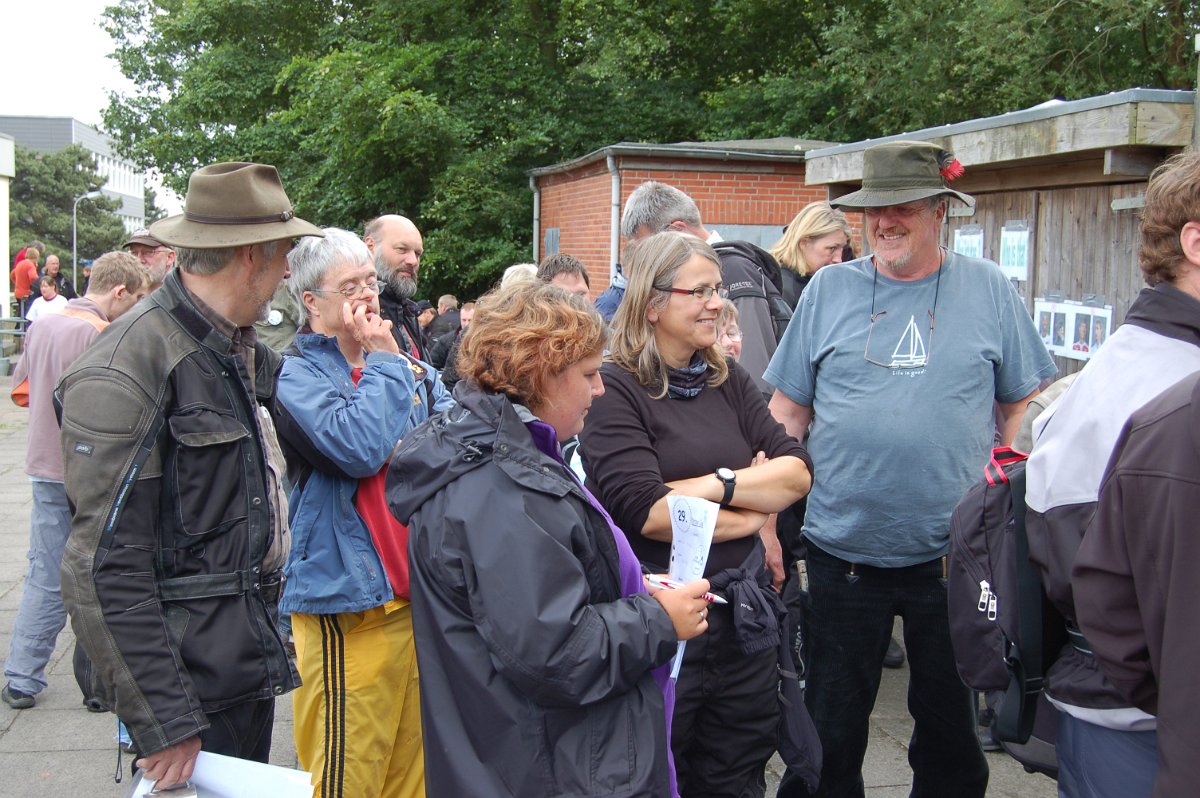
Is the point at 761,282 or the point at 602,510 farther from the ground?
the point at 761,282

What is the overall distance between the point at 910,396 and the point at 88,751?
3726 mm

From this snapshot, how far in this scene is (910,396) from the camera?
10.8 ft

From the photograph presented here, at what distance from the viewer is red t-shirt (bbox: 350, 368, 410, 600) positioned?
3258mm

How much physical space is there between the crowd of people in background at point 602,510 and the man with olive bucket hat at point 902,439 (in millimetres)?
11

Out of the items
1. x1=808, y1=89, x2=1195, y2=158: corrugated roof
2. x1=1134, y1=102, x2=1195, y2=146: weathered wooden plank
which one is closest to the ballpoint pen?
x1=808, y1=89, x2=1195, y2=158: corrugated roof

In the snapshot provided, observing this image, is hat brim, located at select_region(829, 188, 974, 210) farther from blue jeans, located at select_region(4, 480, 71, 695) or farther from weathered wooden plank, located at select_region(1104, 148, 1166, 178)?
blue jeans, located at select_region(4, 480, 71, 695)

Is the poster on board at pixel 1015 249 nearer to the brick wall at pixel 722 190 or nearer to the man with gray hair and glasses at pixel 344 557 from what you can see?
the man with gray hair and glasses at pixel 344 557

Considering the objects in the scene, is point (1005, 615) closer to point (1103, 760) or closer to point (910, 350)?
point (1103, 760)

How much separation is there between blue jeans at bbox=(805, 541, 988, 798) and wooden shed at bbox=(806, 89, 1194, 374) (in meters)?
2.58

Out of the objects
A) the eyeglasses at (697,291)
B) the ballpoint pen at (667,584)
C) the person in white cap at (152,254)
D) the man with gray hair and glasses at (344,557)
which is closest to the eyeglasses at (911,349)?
the eyeglasses at (697,291)

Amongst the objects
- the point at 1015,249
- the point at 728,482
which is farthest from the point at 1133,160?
the point at 728,482

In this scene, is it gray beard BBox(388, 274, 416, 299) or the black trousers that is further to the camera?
gray beard BBox(388, 274, 416, 299)

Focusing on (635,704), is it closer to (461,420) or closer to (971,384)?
(461,420)

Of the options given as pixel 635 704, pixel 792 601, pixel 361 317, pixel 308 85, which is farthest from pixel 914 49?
pixel 635 704
